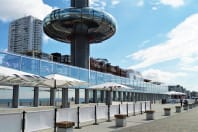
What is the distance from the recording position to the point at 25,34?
170 m

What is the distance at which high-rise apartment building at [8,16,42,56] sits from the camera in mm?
164125

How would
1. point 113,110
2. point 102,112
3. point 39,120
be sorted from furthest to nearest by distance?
point 113,110
point 102,112
point 39,120

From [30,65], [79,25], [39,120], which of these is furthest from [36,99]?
[79,25]

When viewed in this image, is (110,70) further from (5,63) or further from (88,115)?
(88,115)

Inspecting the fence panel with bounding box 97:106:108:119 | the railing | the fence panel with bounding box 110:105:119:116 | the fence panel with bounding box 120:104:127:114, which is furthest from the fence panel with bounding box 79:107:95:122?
the fence panel with bounding box 120:104:127:114

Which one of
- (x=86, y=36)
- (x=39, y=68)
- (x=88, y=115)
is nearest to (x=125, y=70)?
(x=86, y=36)

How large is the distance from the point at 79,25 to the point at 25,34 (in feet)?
368

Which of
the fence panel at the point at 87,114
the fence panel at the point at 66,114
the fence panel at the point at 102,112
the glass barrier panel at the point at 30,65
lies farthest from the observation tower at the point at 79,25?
the fence panel at the point at 66,114

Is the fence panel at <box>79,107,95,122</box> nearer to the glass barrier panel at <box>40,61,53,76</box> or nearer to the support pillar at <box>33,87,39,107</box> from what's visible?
the support pillar at <box>33,87,39,107</box>

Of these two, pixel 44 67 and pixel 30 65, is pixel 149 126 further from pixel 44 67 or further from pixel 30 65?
pixel 44 67

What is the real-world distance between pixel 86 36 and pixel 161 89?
55541mm

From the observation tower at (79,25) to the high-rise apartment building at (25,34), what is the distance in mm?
99870

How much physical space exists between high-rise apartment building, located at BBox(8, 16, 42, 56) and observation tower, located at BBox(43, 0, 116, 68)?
9987cm

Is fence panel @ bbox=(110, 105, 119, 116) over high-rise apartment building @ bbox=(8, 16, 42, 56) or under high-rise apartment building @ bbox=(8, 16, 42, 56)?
under
